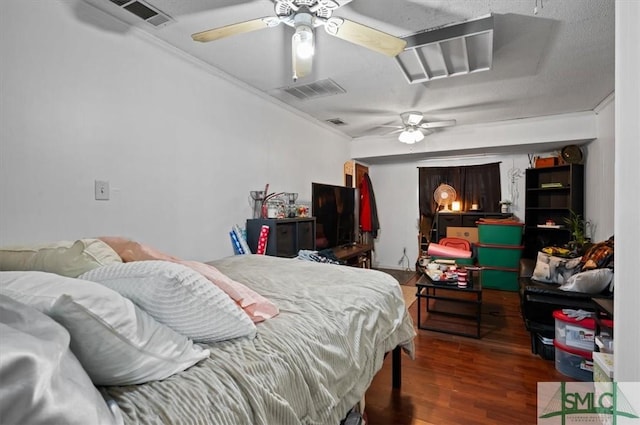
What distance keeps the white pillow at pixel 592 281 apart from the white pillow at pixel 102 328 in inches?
107

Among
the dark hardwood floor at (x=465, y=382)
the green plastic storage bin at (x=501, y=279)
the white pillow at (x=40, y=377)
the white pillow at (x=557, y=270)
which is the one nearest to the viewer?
the white pillow at (x=40, y=377)

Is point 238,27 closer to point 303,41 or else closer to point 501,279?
point 303,41

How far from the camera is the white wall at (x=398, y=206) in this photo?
5492mm

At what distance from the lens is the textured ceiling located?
1.83 m

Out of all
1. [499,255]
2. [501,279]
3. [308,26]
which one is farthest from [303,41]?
[501,279]

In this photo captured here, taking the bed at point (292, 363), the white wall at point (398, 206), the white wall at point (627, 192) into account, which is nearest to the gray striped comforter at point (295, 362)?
the bed at point (292, 363)

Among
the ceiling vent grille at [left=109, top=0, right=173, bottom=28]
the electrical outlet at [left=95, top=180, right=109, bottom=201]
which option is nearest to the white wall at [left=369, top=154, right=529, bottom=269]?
the ceiling vent grille at [left=109, top=0, right=173, bottom=28]

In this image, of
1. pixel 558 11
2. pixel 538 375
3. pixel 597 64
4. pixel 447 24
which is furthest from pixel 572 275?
pixel 447 24

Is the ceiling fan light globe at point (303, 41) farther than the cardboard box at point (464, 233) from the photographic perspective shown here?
No

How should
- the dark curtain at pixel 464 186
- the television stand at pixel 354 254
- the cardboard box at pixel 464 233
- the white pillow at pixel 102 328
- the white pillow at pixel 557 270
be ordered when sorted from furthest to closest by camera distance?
the dark curtain at pixel 464 186
the cardboard box at pixel 464 233
the television stand at pixel 354 254
the white pillow at pixel 557 270
the white pillow at pixel 102 328

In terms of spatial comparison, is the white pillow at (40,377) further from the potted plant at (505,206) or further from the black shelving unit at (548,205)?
the potted plant at (505,206)

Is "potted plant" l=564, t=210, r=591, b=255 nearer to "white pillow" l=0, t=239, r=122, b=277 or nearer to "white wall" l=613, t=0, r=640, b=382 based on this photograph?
"white wall" l=613, t=0, r=640, b=382

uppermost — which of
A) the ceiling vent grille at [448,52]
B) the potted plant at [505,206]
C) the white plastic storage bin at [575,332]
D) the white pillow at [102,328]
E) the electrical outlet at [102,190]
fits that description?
the ceiling vent grille at [448,52]

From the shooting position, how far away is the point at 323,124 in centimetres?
433
